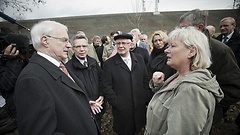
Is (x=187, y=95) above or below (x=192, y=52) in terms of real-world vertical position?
below

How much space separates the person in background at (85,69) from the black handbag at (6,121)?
1048 mm

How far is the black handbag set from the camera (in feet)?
6.85

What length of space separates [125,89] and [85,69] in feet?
2.49

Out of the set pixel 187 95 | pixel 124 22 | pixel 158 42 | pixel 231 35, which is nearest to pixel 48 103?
pixel 187 95

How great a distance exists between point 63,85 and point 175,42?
1104 millimetres

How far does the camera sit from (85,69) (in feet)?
9.03

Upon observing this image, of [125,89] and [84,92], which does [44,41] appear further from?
[125,89]

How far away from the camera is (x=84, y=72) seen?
2.72 metres

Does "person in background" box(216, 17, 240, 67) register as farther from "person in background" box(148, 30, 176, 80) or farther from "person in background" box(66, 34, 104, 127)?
"person in background" box(66, 34, 104, 127)

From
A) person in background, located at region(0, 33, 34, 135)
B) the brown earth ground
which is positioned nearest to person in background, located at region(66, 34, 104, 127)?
person in background, located at region(0, 33, 34, 135)

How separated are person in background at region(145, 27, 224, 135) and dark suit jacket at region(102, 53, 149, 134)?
1.18 metres

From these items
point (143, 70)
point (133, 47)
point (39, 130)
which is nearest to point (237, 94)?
point (143, 70)

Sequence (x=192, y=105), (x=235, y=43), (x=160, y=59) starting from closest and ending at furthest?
(x=192, y=105), (x=160, y=59), (x=235, y=43)

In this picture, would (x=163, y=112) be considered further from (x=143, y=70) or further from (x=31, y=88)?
(x=143, y=70)
